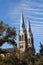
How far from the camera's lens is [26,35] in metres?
164

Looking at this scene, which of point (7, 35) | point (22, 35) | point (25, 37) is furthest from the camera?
point (25, 37)

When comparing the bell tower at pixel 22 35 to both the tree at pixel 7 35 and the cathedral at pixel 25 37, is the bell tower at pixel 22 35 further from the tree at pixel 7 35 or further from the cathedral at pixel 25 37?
the tree at pixel 7 35

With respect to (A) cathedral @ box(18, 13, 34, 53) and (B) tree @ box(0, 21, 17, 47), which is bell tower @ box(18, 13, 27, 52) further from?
(B) tree @ box(0, 21, 17, 47)

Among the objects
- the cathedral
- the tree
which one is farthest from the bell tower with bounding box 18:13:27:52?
the tree

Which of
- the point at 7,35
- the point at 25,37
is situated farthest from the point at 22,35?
the point at 7,35

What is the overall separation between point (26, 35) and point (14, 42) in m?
143

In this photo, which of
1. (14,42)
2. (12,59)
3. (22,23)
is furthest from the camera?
(22,23)

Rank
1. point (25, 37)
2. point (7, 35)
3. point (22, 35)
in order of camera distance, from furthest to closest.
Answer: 1. point (25, 37)
2. point (22, 35)
3. point (7, 35)

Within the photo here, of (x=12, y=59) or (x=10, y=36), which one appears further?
(x=12, y=59)

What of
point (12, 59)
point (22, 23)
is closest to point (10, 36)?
point (12, 59)

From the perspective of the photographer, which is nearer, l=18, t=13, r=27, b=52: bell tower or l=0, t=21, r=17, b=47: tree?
l=0, t=21, r=17, b=47: tree

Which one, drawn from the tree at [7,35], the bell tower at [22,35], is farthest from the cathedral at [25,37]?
the tree at [7,35]

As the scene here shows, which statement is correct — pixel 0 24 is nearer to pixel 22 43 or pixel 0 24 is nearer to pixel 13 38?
pixel 13 38

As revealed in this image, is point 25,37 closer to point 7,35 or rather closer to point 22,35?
point 22,35
